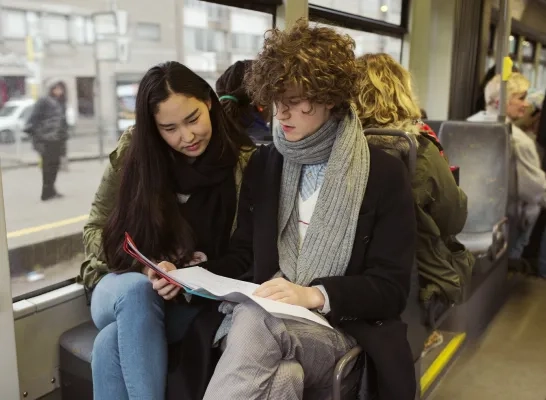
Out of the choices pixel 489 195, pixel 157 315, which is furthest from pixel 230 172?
pixel 489 195

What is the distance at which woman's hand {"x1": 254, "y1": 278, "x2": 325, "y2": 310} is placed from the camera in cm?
155

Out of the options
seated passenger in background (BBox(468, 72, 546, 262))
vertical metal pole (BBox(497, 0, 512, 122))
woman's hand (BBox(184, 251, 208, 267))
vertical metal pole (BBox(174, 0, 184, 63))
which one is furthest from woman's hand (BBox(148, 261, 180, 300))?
vertical metal pole (BBox(497, 0, 512, 122))

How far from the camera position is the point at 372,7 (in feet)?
14.8

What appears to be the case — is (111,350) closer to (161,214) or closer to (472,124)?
(161,214)

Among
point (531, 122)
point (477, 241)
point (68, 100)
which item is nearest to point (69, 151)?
point (68, 100)

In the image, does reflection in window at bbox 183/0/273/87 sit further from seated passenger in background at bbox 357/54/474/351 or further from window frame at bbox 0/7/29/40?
seated passenger in background at bbox 357/54/474/351

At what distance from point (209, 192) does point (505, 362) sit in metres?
1.96

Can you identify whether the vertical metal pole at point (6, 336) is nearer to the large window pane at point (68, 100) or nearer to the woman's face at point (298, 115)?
the large window pane at point (68, 100)

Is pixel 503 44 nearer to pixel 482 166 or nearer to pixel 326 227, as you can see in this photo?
pixel 482 166

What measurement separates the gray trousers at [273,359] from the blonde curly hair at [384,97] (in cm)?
88

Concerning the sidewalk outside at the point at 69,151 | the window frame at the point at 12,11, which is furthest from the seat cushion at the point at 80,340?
the window frame at the point at 12,11

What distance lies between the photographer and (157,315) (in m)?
1.85

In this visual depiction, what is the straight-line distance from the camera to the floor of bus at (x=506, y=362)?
2760 mm

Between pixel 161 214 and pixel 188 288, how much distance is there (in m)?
0.45
